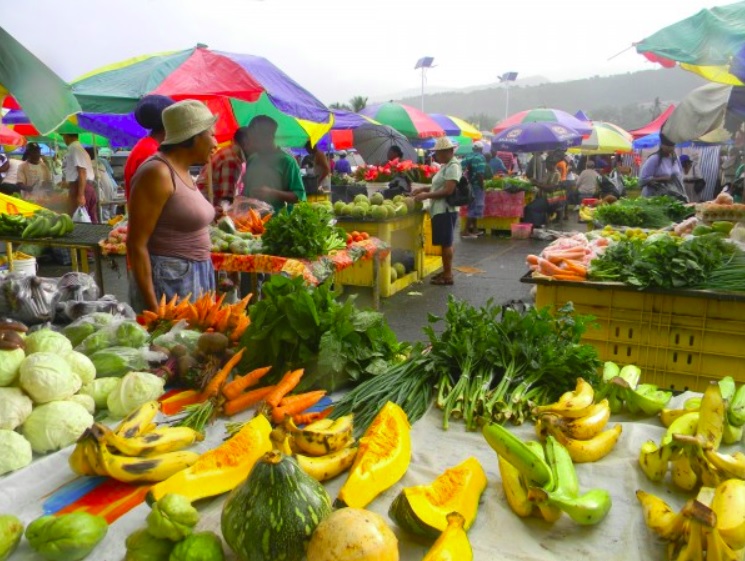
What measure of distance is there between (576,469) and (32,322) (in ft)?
8.45

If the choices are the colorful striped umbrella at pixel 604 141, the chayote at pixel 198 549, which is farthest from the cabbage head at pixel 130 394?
the colorful striped umbrella at pixel 604 141

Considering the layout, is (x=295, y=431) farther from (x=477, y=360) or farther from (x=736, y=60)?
(x=736, y=60)

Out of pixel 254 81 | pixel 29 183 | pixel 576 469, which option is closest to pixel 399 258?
pixel 254 81

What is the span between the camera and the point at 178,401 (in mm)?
2225

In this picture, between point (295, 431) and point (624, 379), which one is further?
point (624, 379)

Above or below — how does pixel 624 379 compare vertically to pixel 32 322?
below

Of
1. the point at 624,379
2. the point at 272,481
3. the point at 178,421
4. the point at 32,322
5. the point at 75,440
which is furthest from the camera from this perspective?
the point at 32,322

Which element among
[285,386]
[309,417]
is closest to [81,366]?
[285,386]

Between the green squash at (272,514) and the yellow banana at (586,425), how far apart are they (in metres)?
0.93

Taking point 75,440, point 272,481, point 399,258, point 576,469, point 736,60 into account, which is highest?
point 736,60

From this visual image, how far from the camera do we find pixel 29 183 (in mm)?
11109

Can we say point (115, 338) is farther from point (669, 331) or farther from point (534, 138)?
point (534, 138)

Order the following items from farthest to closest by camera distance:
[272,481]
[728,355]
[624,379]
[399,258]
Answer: [399,258], [728,355], [624,379], [272,481]

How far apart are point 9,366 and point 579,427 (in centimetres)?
194
